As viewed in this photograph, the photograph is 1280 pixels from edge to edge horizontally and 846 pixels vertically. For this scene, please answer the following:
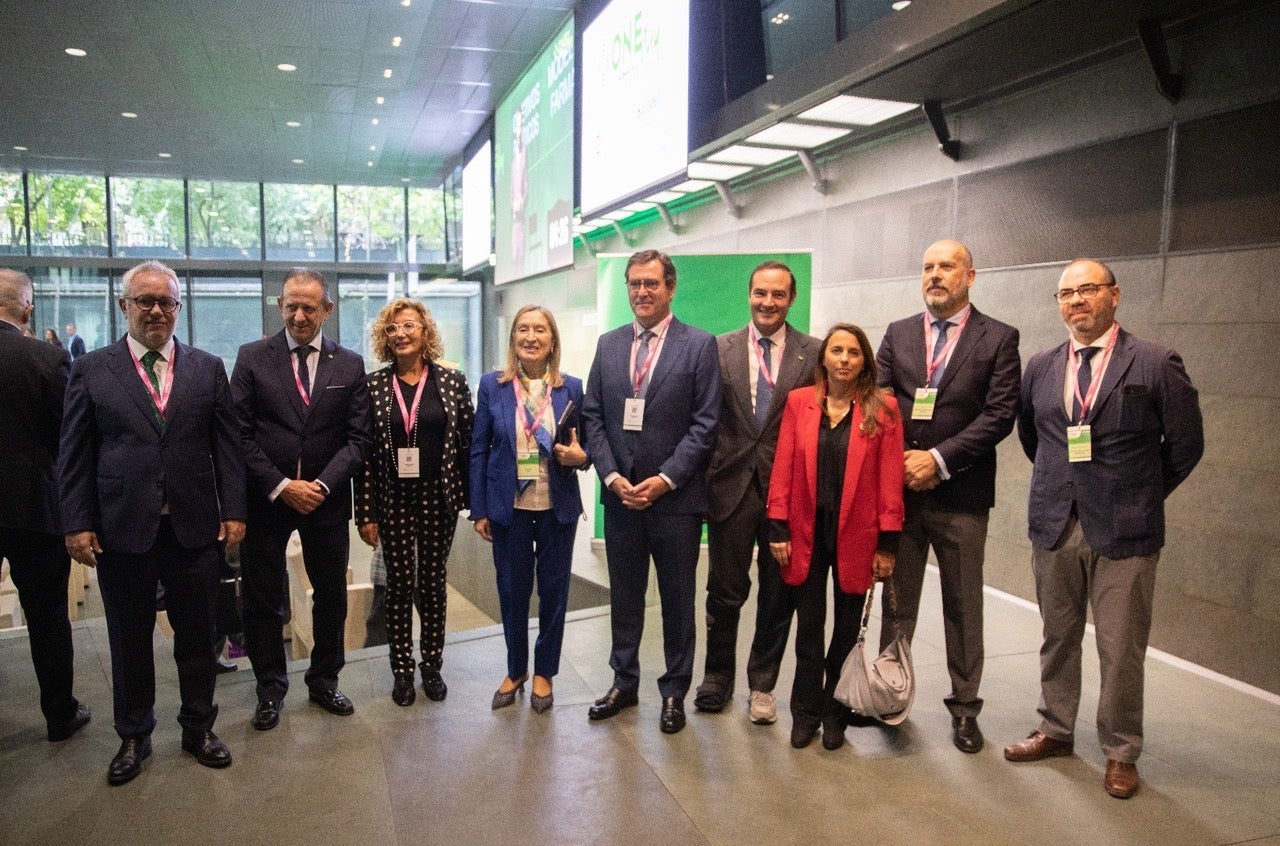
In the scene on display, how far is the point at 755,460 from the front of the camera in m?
3.09

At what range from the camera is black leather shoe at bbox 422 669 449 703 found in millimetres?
3352

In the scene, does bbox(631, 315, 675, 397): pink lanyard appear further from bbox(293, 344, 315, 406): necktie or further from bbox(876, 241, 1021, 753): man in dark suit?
bbox(293, 344, 315, 406): necktie

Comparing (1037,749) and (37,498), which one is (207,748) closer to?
(37,498)

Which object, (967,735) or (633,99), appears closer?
(967,735)

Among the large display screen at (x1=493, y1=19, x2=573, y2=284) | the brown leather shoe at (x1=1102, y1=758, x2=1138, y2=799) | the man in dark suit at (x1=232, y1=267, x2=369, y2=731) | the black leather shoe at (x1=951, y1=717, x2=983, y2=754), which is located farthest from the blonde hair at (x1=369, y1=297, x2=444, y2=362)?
the large display screen at (x1=493, y1=19, x2=573, y2=284)

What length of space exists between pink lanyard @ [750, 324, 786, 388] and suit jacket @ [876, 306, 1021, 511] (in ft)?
1.51

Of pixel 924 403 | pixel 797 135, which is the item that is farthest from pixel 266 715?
pixel 797 135

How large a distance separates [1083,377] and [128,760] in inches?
130

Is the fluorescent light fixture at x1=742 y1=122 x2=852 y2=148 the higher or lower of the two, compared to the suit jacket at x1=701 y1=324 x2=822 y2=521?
higher

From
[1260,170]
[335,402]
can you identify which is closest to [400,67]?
[335,402]

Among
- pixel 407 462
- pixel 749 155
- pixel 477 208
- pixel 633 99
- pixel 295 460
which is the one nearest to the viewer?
pixel 295 460

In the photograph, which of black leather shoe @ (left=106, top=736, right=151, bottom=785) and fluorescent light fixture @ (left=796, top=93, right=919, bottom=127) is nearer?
black leather shoe @ (left=106, top=736, right=151, bottom=785)

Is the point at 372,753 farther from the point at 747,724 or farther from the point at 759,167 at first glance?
the point at 759,167

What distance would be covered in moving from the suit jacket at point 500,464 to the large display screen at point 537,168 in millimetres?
6190
